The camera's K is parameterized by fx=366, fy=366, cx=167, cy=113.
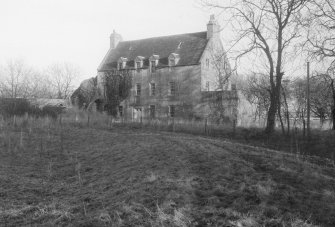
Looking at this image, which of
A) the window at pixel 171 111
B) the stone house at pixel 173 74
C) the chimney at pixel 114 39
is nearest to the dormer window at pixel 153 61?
the stone house at pixel 173 74

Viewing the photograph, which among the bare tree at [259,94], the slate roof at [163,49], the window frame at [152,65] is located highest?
the slate roof at [163,49]

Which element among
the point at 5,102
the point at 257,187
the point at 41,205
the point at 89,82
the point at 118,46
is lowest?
the point at 41,205

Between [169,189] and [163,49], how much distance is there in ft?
123

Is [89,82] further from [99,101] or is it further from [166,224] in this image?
[166,224]

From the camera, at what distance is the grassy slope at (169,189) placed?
7.45 m

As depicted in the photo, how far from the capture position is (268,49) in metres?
23.0

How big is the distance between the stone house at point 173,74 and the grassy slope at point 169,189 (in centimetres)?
2450

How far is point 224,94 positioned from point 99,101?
15810 millimetres

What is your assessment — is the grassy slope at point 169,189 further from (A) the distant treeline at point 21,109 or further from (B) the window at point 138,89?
Result: (B) the window at point 138,89

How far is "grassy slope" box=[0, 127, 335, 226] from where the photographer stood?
24.4 ft

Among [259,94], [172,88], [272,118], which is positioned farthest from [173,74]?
[272,118]

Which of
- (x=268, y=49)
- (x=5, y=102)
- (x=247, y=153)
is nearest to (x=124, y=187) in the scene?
(x=247, y=153)

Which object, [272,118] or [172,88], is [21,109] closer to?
[172,88]

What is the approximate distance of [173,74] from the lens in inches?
1692
